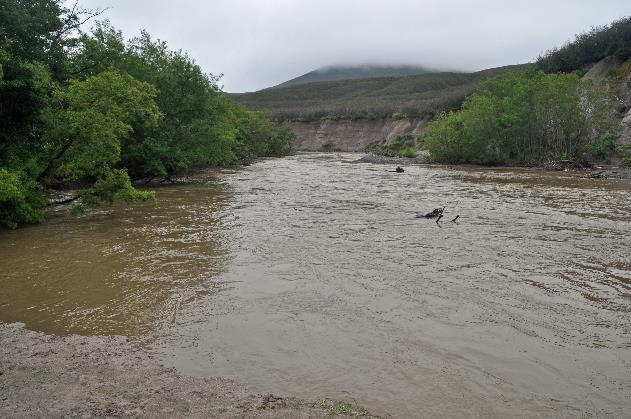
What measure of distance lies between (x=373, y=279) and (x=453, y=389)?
5.36 meters

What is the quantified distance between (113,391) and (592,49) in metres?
80.0

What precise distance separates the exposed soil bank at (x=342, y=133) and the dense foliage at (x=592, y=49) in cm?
3832

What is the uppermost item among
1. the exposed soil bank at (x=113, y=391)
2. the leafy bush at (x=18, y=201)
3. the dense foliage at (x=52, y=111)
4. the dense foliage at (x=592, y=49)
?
the dense foliage at (x=592, y=49)

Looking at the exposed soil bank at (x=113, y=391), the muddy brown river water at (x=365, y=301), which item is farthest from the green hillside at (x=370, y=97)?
the exposed soil bank at (x=113, y=391)

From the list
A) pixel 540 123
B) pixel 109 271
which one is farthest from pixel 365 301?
→ pixel 540 123

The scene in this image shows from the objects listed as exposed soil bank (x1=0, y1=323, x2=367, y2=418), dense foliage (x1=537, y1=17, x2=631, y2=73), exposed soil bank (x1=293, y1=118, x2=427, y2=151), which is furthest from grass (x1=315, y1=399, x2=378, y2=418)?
exposed soil bank (x1=293, y1=118, x2=427, y2=151)

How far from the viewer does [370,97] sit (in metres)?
140

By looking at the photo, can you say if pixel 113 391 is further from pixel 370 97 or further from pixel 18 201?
pixel 370 97

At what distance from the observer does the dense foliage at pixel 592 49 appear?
211ft

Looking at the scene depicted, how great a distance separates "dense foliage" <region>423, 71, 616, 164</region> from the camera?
5041cm

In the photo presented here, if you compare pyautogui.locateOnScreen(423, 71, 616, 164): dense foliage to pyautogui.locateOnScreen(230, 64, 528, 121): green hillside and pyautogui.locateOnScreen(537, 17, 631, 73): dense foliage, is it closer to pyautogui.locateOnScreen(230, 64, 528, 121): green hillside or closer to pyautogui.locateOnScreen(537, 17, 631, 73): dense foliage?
pyautogui.locateOnScreen(537, 17, 631, 73): dense foliage

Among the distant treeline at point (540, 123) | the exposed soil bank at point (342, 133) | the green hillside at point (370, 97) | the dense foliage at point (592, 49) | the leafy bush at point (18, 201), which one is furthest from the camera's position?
the exposed soil bank at point (342, 133)

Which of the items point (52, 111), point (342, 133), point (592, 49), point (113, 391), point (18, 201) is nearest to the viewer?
point (113, 391)

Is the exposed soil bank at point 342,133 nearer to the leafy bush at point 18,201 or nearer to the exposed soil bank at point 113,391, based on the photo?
the leafy bush at point 18,201
